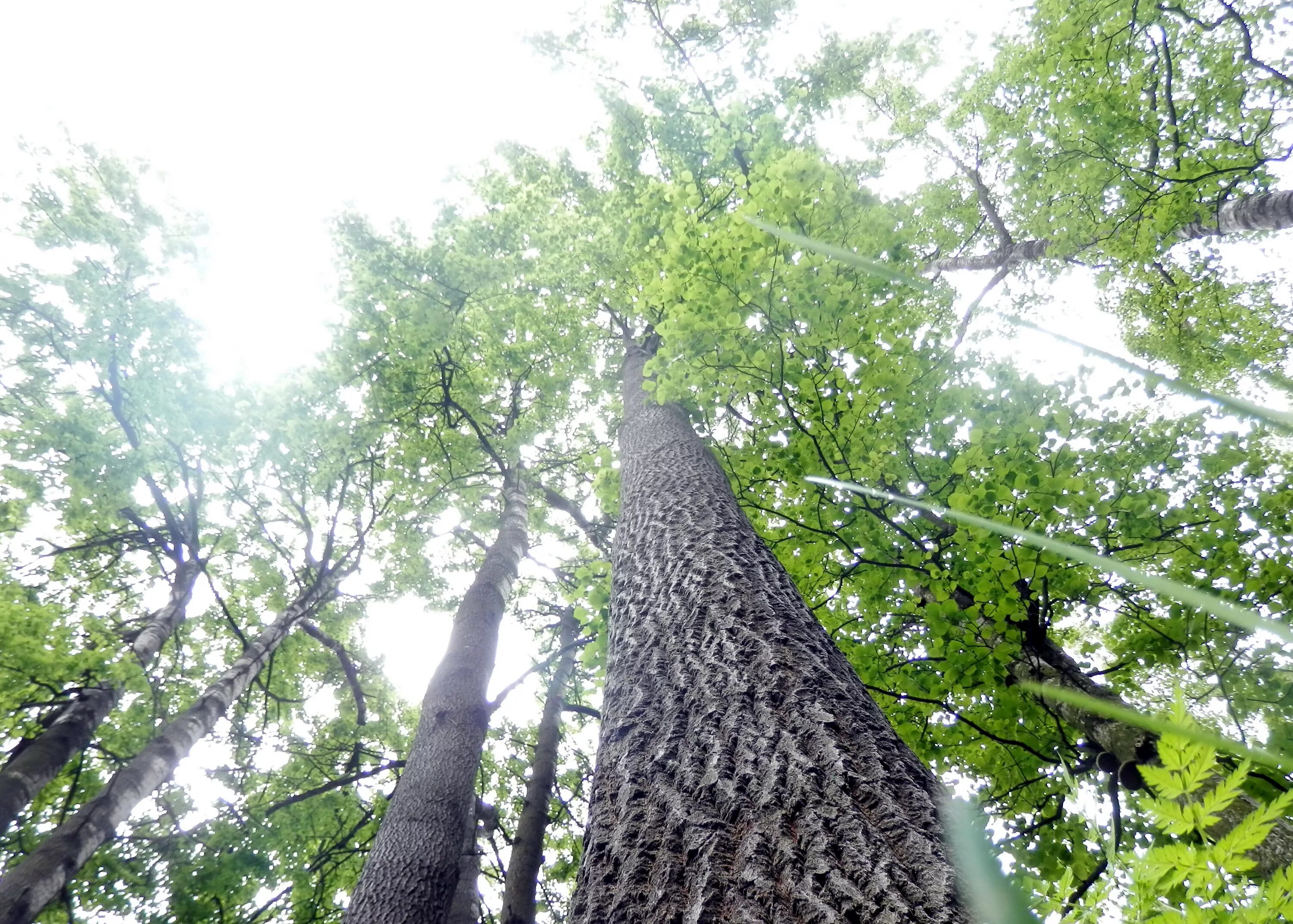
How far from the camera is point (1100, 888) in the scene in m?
1.03

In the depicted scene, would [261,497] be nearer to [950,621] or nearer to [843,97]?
[950,621]

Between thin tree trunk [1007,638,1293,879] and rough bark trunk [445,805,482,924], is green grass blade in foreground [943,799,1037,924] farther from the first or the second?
rough bark trunk [445,805,482,924]

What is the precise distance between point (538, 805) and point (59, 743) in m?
4.31

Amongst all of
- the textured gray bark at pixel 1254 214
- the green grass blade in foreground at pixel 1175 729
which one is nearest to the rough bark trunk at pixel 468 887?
the green grass blade in foreground at pixel 1175 729

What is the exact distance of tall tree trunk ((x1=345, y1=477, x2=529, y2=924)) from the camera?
163 inches

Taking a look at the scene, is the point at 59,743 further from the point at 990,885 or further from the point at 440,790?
the point at 990,885

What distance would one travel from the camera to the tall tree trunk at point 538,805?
6184 mm

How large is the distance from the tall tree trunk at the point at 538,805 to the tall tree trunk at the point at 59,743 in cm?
397

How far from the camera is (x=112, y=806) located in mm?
4848

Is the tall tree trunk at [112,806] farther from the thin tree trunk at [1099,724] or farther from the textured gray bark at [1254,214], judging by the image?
the textured gray bark at [1254,214]

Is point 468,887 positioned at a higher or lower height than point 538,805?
lower

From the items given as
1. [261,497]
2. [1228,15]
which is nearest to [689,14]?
[1228,15]

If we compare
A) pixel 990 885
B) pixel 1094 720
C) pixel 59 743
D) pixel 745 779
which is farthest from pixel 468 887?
pixel 990 885

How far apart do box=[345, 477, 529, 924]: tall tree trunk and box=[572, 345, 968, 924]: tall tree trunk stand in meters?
2.89
